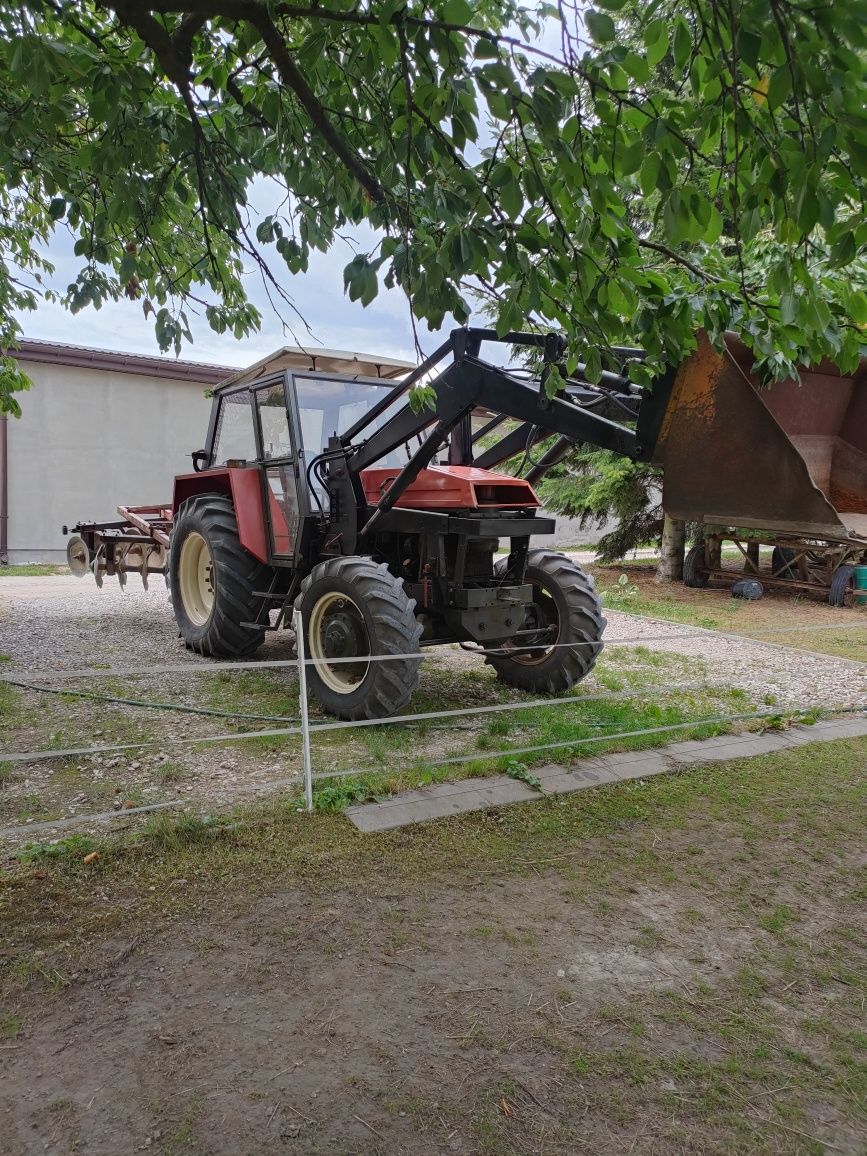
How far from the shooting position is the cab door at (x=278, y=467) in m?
5.87

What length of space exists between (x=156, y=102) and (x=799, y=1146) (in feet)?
15.4

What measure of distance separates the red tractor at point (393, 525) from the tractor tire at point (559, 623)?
0.04 feet

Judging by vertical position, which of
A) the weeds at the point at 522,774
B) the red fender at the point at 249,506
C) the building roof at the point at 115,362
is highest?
the building roof at the point at 115,362

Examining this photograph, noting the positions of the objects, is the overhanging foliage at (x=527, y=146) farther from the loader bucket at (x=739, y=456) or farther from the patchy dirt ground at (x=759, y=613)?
the patchy dirt ground at (x=759, y=613)

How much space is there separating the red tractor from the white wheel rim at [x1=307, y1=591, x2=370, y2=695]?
0.4 inches

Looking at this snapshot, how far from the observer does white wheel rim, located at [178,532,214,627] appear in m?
7.07

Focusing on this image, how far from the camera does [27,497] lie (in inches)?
682

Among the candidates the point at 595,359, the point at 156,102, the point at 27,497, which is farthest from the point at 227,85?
the point at 27,497

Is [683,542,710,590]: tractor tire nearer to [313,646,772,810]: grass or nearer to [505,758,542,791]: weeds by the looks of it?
[313,646,772,810]: grass

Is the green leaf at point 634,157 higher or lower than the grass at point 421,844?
higher

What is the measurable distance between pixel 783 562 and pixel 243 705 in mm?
9605

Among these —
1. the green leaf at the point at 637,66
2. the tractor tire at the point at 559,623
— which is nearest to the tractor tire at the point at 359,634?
the tractor tire at the point at 559,623

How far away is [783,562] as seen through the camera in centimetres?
1207

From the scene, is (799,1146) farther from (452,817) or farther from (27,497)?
(27,497)
